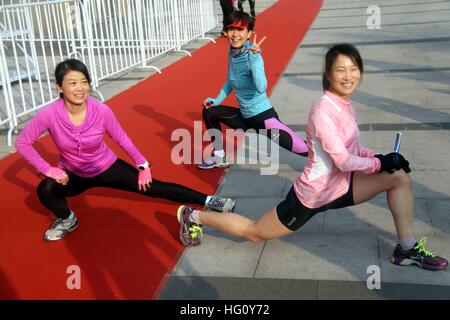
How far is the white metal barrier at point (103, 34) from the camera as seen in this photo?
26.8 ft

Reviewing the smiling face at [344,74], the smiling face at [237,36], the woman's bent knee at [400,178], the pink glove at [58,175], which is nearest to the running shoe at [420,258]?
the woman's bent knee at [400,178]

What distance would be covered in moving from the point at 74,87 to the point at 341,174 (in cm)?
183

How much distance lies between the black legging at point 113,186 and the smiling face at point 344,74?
4.95 feet

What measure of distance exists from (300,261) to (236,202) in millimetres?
1068

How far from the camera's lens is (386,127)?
5941mm

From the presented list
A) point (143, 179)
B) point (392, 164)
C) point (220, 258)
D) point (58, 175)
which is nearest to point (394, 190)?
point (392, 164)

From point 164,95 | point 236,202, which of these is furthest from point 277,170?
point 164,95

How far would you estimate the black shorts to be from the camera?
10.2ft

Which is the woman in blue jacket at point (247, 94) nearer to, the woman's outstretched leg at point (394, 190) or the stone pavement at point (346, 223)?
the stone pavement at point (346, 223)

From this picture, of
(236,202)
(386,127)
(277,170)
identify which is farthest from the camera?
(386,127)

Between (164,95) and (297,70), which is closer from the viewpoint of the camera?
(164,95)

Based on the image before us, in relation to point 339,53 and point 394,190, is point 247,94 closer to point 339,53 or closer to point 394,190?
point 339,53

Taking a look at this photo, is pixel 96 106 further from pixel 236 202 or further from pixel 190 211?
pixel 236 202

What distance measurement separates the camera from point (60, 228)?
3.92 m
